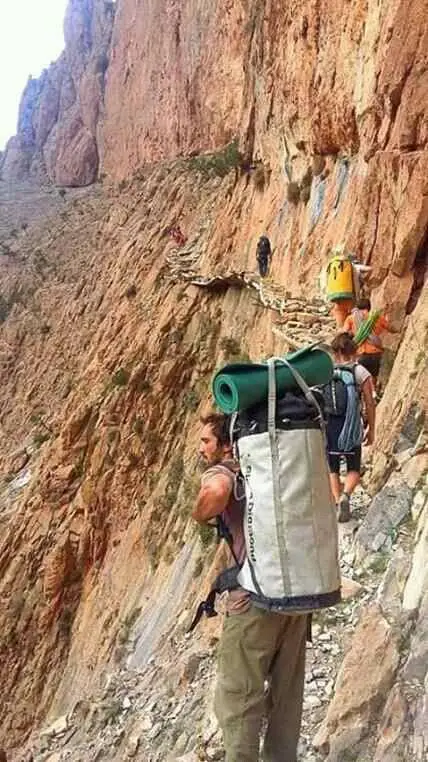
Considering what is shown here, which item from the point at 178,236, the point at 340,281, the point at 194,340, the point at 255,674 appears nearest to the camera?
the point at 255,674

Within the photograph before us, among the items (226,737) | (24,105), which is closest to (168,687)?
(226,737)

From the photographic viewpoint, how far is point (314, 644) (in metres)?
4.77

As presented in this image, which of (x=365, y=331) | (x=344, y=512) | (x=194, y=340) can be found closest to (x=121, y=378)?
(x=194, y=340)

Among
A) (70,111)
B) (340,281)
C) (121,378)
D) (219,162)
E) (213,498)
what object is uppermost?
(70,111)

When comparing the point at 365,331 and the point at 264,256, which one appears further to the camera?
the point at 264,256

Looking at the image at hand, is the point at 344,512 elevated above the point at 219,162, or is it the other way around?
the point at 219,162

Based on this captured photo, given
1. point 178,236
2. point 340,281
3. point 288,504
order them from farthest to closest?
point 178,236 < point 340,281 < point 288,504

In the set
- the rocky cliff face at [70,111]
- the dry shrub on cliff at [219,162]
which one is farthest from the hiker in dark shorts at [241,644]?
the rocky cliff face at [70,111]

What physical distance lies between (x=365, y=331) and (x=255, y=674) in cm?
376

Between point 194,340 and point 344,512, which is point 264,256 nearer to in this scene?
point 194,340

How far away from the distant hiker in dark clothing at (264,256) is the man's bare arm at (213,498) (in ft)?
37.8

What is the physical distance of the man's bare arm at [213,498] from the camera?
9.90 ft

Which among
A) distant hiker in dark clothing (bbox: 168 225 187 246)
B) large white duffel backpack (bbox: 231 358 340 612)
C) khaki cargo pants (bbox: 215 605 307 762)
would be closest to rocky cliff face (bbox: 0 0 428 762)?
distant hiker in dark clothing (bbox: 168 225 187 246)

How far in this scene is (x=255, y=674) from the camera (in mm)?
3125
